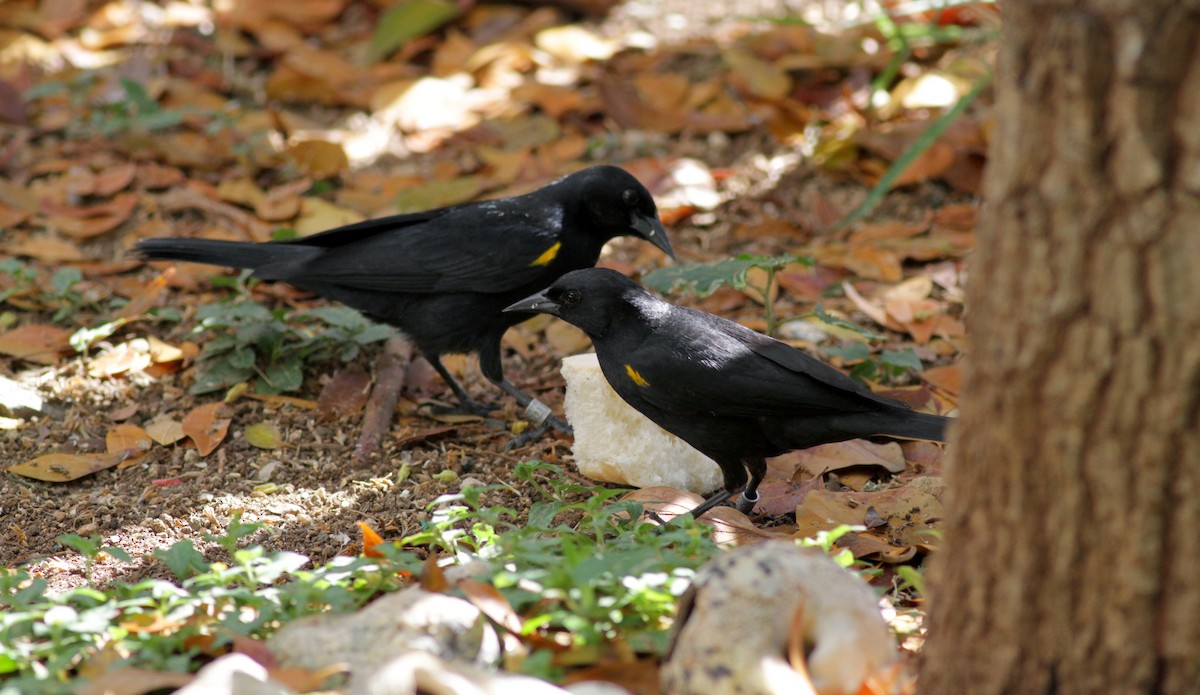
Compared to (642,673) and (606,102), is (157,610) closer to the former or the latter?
(642,673)

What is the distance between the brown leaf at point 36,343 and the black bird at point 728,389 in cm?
245

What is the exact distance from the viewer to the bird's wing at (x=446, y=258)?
483cm

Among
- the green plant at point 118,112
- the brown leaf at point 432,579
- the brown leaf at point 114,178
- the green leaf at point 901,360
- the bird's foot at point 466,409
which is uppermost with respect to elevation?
the green plant at point 118,112

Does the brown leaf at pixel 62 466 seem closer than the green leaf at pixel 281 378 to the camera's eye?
Yes

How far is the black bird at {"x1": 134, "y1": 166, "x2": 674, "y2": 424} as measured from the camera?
4.84 meters

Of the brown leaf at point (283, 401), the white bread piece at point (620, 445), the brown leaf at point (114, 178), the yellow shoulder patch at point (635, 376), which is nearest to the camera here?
the yellow shoulder patch at point (635, 376)

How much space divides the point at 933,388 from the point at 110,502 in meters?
3.14

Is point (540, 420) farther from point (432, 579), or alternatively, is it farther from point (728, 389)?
point (432, 579)

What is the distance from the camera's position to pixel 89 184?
6.20 meters

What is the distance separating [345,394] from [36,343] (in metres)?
1.37

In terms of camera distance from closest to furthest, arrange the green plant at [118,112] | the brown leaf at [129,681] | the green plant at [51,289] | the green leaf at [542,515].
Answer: the brown leaf at [129,681] → the green leaf at [542,515] → the green plant at [51,289] → the green plant at [118,112]

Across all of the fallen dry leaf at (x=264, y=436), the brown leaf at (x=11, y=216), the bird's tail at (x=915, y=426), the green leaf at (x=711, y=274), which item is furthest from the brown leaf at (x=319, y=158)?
the bird's tail at (x=915, y=426)

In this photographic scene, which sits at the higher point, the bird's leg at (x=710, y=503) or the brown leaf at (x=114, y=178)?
the brown leaf at (x=114, y=178)

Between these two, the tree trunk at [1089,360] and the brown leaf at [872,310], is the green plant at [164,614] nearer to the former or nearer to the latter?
the tree trunk at [1089,360]
